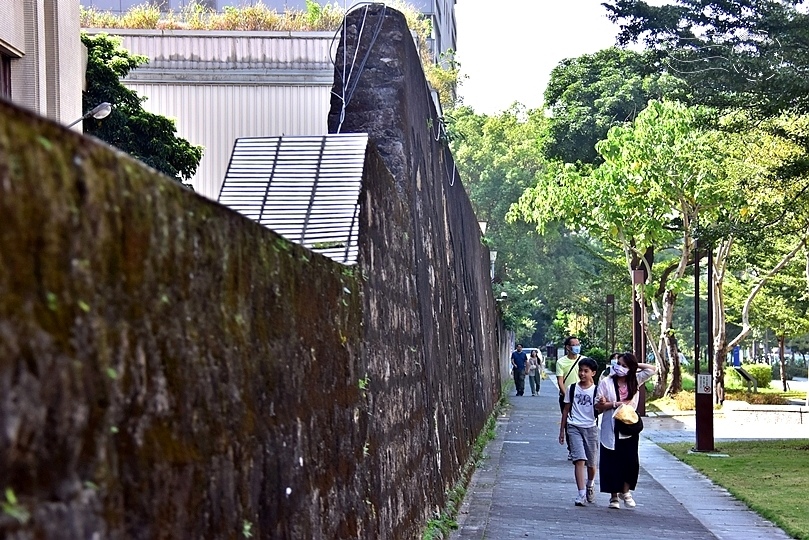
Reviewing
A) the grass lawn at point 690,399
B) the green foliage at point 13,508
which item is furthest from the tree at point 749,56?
the green foliage at point 13,508

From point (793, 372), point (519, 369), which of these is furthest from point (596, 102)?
point (793, 372)

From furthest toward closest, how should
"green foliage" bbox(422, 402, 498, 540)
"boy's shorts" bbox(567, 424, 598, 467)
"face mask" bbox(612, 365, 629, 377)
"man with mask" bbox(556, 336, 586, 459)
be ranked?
"man with mask" bbox(556, 336, 586, 459) < "boy's shorts" bbox(567, 424, 598, 467) < "face mask" bbox(612, 365, 629, 377) < "green foliage" bbox(422, 402, 498, 540)

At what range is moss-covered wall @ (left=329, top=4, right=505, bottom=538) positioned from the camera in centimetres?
774

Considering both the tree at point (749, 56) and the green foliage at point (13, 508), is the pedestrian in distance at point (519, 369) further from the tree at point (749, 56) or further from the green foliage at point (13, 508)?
the green foliage at point (13, 508)

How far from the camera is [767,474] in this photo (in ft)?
51.4

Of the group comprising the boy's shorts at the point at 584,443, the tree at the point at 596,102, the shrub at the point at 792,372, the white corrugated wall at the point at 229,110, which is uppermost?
the tree at the point at 596,102

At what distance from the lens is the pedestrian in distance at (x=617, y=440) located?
12156 mm

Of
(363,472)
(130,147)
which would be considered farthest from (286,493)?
(130,147)

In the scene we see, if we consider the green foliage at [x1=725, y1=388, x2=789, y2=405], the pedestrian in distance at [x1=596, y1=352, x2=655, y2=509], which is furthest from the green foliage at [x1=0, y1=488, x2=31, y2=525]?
the green foliage at [x1=725, y1=388, x2=789, y2=405]

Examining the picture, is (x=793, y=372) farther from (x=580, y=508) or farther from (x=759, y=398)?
(x=580, y=508)

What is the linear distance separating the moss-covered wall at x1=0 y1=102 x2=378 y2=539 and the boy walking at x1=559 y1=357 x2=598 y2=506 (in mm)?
7897

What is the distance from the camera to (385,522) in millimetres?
7379

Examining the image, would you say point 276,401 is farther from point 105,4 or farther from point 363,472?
point 105,4

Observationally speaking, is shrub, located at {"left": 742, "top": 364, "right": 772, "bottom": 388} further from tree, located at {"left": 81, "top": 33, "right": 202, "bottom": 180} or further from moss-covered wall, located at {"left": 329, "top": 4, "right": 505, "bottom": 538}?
moss-covered wall, located at {"left": 329, "top": 4, "right": 505, "bottom": 538}
